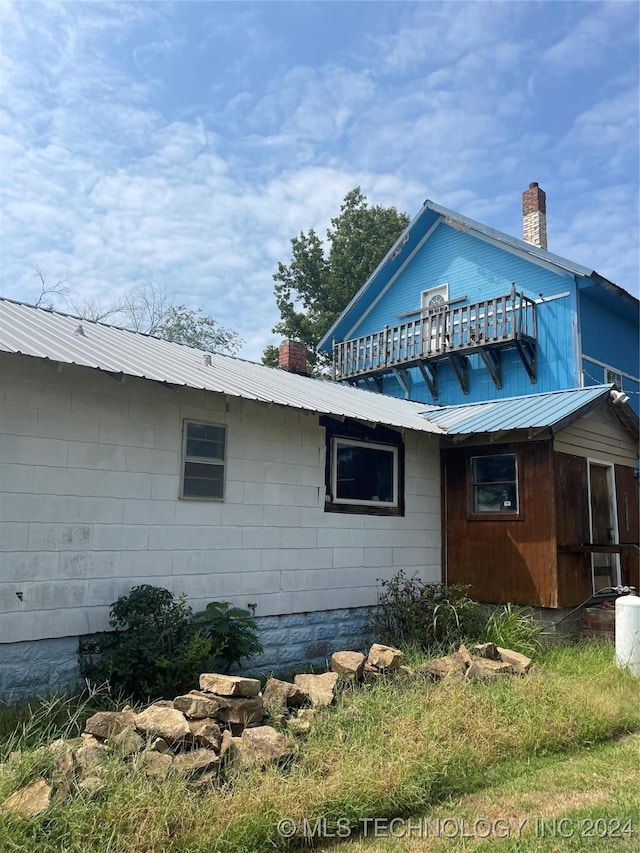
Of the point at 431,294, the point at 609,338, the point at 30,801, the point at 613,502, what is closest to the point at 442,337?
the point at 431,294

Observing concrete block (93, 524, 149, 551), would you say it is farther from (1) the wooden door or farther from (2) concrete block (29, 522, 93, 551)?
(1) the wooden door

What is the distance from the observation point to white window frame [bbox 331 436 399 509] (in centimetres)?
876

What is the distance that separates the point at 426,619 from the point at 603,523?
4.06m

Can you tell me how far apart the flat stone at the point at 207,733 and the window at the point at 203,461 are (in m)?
3.08

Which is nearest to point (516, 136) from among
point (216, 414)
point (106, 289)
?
point (216, 414)

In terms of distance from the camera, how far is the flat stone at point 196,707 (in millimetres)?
4512

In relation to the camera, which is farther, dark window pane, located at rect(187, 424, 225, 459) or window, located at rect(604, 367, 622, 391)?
window, located at rect(604, 367, 622, 391)

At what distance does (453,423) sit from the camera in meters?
10.1

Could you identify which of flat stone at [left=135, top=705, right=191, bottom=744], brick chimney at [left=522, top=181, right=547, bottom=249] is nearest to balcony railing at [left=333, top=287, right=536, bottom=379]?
brick chimney at [left=522, top=181, right=547, bottom=249]

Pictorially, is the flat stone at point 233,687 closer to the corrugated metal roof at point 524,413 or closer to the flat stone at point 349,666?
the flat stone at point 349,666

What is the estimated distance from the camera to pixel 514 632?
8125 mm

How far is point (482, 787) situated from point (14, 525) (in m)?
4.49

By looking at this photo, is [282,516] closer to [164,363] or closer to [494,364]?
[164,363]

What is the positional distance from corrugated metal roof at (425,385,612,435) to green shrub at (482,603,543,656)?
2.54 m
